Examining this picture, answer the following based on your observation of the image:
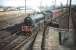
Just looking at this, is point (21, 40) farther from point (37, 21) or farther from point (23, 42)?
point (37, 21)

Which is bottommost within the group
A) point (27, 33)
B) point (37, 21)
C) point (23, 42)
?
point (23, 42)

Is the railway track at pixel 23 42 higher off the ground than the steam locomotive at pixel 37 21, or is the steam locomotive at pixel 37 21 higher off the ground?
the steam locomotive at pixel 37 21

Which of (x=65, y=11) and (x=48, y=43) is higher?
(x=65, y=11)

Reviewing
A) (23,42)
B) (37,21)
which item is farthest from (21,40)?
(37,21)

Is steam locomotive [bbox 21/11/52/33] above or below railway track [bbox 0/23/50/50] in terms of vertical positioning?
above

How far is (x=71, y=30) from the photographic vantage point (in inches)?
52.9

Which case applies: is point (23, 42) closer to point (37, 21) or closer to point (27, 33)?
point (27, 33)

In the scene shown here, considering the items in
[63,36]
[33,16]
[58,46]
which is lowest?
[58,46]

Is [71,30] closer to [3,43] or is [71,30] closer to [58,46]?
[58,46]

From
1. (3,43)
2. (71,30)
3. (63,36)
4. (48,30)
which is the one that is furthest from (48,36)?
(3,43)

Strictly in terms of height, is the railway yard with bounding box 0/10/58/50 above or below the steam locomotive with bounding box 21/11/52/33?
below

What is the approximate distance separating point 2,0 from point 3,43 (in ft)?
1.65

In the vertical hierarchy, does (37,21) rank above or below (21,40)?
above

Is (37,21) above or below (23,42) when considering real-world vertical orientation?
above
